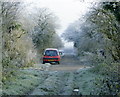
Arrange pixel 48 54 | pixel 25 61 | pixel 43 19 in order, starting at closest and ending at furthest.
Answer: pixel 25 61 → pixel 48 54 → pixel 43 19

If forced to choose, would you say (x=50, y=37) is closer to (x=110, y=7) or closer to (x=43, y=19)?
(x=43, y=19)

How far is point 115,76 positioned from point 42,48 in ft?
117

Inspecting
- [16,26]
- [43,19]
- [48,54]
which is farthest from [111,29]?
[43,19]

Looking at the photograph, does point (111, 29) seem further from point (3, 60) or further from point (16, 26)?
point (16, 26)

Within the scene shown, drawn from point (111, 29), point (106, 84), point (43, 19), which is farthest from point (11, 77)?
point (43, 19)

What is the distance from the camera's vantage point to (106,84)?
1085cm

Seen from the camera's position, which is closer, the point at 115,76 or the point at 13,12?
the point at 115,76

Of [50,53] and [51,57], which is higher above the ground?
[50,53]

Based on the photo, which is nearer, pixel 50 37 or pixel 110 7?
pixel 110 7

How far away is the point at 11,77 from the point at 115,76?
6.02 meters

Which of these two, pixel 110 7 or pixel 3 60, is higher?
pixel 110 7

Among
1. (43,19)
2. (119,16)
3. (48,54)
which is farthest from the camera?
(43,19)

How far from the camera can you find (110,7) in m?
13.7

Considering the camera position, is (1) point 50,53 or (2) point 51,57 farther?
(1) point 50,53
